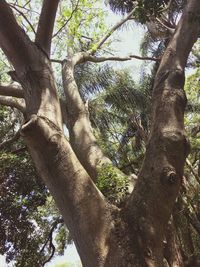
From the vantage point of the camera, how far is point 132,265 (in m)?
2.74

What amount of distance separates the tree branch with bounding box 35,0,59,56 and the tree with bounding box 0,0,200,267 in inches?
8.0

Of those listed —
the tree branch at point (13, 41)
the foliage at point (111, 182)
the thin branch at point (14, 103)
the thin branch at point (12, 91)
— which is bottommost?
the foliage at point (111, 182)

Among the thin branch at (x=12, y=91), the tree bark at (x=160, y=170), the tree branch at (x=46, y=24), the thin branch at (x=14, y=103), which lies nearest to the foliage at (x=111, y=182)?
the tree bark at (x=160, y=170)

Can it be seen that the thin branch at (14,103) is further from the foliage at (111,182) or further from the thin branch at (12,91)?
the foliage at (111,182)

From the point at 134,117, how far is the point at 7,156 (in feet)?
14.3

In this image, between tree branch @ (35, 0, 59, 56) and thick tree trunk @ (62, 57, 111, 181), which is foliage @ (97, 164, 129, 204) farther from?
tree branch @ (35, 0, 59, 56)

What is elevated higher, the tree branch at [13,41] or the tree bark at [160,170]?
the tree branch at [13,41]

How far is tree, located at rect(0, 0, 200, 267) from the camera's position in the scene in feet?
9.46

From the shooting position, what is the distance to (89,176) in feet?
10.9

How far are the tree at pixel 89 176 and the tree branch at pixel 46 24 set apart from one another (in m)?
0.20

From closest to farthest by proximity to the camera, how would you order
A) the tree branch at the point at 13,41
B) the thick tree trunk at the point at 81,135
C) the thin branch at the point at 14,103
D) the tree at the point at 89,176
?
1. the tree at the point at 89,176
2. the tree branch at the point at 13,41
3. the thick tree trunk at the point at 81,135
4. the thin branch at the point at 14,103

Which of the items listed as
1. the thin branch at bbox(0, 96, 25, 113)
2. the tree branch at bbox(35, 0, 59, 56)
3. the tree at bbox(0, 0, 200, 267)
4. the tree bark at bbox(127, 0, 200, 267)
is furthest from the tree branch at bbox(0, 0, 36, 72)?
the thin branch at bbox(0, 96, 25, 113)

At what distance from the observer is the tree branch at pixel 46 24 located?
13.3 feet

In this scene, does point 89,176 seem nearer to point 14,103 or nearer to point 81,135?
point 81,135
